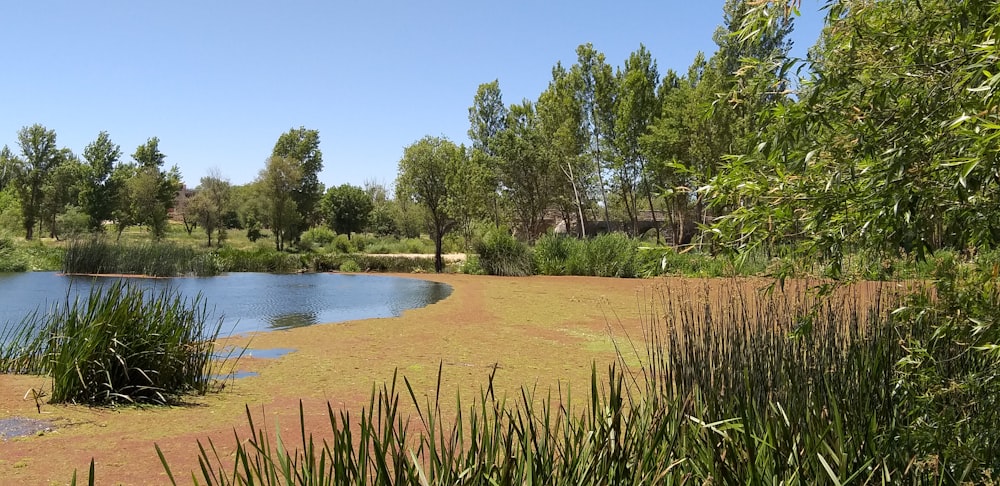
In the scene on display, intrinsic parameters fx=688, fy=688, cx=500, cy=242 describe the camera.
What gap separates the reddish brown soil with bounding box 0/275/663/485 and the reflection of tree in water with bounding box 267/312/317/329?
56.1 inches

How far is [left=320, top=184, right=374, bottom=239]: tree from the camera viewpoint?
55531 mm

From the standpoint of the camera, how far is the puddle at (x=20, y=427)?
4.66 m

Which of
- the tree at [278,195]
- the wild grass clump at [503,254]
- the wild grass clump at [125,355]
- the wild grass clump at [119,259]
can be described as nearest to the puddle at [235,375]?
the wild grass clump at [125,355]

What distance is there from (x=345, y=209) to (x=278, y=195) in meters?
13.9

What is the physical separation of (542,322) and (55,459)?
8.51 m

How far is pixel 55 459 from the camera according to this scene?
165 inches

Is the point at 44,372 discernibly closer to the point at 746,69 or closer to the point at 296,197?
the point at 746,69

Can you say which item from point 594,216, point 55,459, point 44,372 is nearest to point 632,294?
point 44,372

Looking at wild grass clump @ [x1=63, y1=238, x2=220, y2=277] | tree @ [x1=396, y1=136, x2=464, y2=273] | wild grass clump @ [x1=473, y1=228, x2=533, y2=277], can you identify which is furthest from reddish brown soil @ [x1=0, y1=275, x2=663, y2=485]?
Result: tree @ [x1=396, y1=136, x2=464, y2=273]

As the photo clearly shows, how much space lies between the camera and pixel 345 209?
55750 mm

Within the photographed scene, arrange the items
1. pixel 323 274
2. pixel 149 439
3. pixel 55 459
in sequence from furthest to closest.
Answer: pixel 323 274 < pixel 149 439 < pixel 55 459

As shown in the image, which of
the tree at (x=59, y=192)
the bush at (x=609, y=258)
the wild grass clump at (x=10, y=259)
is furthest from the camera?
the tree at (x=59, y=192)

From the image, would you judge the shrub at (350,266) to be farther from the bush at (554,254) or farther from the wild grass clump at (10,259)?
the wild grass clump at (10,259)

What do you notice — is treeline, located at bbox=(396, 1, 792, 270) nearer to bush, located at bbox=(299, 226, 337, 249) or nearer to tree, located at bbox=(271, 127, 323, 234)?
bush, located at bbox=(299, 226, 337, 249)
